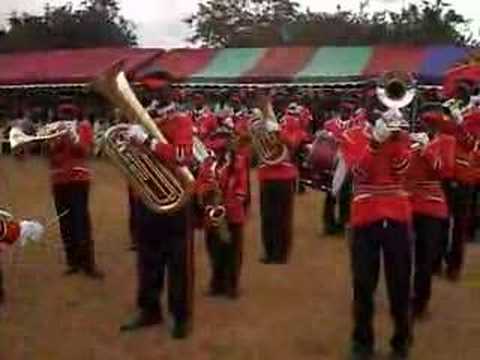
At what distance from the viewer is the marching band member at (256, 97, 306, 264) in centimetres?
1039

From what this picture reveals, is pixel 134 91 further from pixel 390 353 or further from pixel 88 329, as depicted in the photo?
pixel 390 353

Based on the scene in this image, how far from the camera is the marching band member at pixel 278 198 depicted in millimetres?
10391

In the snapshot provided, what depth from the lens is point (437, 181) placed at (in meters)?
7.77

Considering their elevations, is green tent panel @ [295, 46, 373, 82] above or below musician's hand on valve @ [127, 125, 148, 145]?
below

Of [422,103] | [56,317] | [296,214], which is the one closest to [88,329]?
[56,317]

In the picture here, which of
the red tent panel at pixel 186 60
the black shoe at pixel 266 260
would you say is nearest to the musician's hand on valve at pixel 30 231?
the black shoe at pixel 266 260

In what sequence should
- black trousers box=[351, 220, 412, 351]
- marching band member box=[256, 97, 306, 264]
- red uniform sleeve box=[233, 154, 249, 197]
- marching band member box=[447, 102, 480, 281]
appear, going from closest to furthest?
black trousers box=[351, 220, 412, 351] < red uniform sleeve box=[233, 154, 249, 197] < marching band member box=[447, 102, 480, 281] < marching band member box=[256, 97, 306, 264]

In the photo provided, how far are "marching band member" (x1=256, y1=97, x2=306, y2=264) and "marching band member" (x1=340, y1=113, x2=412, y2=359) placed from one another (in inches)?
150

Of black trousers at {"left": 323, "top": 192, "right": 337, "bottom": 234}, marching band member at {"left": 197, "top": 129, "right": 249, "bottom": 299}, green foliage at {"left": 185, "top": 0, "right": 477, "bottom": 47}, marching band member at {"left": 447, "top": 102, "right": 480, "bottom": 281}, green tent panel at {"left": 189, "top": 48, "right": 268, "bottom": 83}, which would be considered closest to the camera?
marching band member at {"left": 197, "top": 129, "right": 249, "bottom": 299}

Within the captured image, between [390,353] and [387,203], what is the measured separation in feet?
3.46

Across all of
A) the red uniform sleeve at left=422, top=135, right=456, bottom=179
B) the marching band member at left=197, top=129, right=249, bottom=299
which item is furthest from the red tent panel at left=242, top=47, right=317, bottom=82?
the red uniform sleeve at left=422, top=135, right=456, bottom=179

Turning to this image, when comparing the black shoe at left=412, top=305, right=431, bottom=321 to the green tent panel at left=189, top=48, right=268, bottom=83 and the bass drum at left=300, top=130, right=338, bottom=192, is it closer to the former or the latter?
the bass drum at left=300, top=130, right=338, bottom=192

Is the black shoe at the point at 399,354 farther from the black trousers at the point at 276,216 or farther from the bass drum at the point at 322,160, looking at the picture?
the bass drum at the point at 322,160

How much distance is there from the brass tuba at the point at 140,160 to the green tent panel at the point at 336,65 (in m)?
18.8
